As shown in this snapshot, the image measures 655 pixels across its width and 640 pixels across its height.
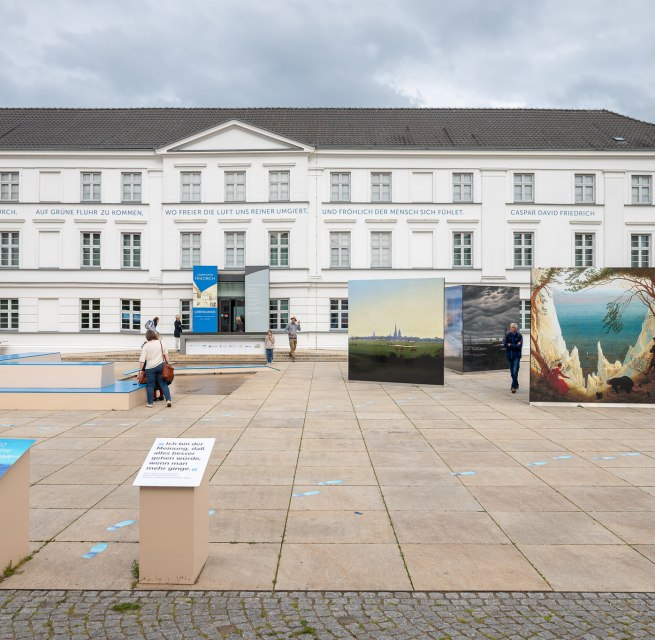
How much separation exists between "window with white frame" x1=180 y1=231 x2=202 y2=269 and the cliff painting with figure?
23828mm

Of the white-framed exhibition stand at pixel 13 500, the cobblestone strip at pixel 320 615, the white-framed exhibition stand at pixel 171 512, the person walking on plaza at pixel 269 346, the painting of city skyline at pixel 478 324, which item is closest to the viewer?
the cobblestone strip at pixel 320 615

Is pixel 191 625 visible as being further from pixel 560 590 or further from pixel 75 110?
pixel 75 110

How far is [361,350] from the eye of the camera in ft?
60.4

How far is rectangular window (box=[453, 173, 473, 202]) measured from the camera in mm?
33938

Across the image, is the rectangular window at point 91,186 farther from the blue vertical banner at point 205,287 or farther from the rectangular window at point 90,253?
the blue vertical banner at point 205,287

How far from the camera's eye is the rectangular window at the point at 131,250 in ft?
112

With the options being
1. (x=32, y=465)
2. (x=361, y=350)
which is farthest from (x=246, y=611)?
(x=361, y=350)

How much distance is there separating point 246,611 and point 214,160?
105ft

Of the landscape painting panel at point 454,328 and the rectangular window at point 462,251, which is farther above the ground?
the rectangular window at point 462,251

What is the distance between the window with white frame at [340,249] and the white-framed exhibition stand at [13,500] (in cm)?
2929

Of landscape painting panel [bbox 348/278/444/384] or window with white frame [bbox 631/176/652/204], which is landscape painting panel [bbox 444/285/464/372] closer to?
landscape painting panel [bbox 348/278/444/384]

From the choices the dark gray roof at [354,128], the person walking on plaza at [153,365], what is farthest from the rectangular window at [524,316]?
the person walking on plaza at [153,365]

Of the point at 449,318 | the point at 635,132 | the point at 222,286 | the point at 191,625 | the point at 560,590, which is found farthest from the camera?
the point at 635,132

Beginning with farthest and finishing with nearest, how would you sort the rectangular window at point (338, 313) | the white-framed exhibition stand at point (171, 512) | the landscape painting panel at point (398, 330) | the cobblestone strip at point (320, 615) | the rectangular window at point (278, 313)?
the rectangular window at point (338, 313), the rectangular window at point (278, 313), the landscape painting panel at point (398, 330), the white-framed exhibition stand at point (171, 512), the cobblestone strip at point (320, 615)
